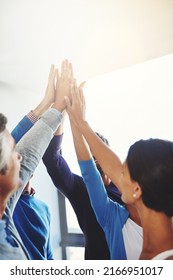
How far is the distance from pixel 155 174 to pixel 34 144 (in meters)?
0.43

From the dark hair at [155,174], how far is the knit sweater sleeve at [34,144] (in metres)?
0.32

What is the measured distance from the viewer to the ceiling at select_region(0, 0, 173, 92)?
1.14 m

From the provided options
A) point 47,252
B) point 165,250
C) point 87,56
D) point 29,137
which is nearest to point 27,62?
point 87,56

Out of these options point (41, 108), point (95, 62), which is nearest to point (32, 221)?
point (41, 108)

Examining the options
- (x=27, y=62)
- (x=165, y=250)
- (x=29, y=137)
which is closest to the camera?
(x=165, y=250)

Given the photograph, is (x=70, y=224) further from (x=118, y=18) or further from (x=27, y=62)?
(x=118, y=18)

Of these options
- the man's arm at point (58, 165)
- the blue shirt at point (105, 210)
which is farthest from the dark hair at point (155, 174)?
the man's arm at point (58, 165)

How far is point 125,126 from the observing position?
3.72 feet

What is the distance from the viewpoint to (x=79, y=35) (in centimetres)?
120

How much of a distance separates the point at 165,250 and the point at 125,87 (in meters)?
0.66

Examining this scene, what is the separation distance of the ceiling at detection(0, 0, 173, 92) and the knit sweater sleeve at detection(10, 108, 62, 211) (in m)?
0.22

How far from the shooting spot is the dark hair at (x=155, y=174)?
2.84 feet

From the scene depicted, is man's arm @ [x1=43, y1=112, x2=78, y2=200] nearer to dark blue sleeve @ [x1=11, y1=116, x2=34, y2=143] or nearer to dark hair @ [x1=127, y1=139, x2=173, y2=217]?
dark blue sleeve @ [x1=11, y1=116, x2=34, y2=143]

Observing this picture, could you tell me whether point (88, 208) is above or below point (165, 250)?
above
